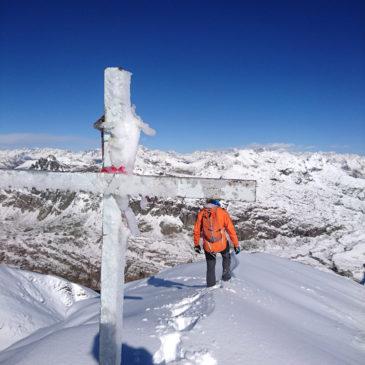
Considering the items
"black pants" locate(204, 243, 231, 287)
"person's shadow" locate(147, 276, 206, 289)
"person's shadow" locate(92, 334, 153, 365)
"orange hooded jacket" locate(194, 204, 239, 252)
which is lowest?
"person's shadow" locate(147, 276, 206, 289)

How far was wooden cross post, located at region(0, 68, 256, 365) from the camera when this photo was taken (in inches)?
111

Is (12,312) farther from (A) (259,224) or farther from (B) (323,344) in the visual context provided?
(A) (259,224)

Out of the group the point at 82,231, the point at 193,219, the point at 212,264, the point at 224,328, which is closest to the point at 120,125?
the point at 224,328

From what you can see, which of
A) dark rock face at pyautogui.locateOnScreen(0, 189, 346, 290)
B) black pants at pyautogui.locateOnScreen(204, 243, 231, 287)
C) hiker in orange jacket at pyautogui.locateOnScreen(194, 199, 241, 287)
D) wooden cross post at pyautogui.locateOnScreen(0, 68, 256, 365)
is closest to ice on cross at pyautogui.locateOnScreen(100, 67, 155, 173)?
wooden cross post at pyautogui.locateOnScreen(0, 68, 256, 365)

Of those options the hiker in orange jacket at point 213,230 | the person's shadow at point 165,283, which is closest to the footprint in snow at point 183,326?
the hiker in orange jacket at point 213,230

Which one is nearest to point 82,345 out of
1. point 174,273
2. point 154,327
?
point 154,327

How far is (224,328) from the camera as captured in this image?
6316 millimetres

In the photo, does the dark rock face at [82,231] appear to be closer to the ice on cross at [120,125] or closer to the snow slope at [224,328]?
the snow slope at [224,328]

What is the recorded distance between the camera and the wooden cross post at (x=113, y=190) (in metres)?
2.81

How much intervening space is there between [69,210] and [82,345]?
174994 mm

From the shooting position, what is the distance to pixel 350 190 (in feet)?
590

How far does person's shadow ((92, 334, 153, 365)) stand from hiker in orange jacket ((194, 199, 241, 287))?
10.3 ft

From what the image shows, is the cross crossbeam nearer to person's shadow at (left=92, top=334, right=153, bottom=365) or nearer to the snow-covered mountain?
person's shadow at (left=92, top=334, right=153, bottom=365)

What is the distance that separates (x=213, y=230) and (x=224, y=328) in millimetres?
2607
